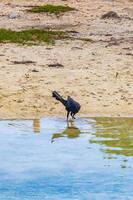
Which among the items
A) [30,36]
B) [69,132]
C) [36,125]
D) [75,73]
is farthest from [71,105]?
[30,36]

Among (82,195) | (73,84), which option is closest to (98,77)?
(73,84)

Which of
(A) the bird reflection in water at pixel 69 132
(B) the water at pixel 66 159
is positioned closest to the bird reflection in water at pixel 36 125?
(B) the water at pixel 66 159

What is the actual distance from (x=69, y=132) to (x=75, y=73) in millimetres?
3764

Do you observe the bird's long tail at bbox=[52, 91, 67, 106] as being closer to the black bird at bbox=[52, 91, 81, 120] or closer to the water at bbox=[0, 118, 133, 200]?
the black bird at bbox=[52, 91, 81, 120]

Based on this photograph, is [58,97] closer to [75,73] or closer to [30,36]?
[75,73]

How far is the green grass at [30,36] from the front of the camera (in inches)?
789

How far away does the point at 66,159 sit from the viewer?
11.3m

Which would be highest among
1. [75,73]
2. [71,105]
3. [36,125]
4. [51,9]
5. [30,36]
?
[71,105]

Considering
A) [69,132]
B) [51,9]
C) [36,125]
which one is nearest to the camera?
[69,132]

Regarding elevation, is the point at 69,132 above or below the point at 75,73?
above

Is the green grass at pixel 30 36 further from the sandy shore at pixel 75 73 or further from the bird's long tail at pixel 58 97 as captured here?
the bird's long tail at pixel 58 97

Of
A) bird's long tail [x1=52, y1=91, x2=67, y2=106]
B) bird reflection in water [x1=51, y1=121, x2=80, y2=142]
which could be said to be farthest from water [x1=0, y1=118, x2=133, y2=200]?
bird's long tail [x1=52, y1=91, x2=67, y2=106]

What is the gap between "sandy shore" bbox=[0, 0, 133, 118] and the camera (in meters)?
15.0

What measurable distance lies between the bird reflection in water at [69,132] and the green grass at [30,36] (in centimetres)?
641
